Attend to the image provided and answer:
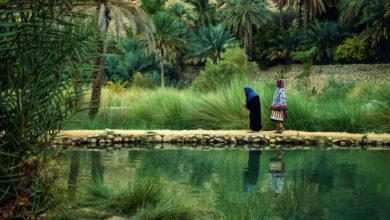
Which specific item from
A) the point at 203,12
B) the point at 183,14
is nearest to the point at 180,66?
the point at 183,14

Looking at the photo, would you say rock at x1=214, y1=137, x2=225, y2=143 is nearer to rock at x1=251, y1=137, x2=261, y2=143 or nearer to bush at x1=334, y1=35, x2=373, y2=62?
rock at x1=251, y1=137, x2=261, y2=143

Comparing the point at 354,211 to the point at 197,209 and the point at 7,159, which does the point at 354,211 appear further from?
the point at 7,159

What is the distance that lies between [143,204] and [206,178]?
10.5ft

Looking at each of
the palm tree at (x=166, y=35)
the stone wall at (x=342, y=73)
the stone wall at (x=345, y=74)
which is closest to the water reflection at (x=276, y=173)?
the stone wall at (x=342, y=73)

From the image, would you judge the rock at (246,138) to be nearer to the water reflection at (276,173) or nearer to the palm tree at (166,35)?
the water reflection at (276,173)

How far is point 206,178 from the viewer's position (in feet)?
30.8

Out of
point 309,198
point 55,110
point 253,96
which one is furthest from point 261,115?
point 55,110

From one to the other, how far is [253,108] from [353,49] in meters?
23.5

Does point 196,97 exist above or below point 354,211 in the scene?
above

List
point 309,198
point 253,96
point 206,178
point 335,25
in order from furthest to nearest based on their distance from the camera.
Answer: point 335,25, point 253,96, point 206,178, point 309,198

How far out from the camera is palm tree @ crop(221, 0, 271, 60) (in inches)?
1748

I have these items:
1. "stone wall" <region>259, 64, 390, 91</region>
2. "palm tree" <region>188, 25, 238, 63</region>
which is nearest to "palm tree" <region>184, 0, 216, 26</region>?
"palm tree" <region>188, 25, 238, 63</region>

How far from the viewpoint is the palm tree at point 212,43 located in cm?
4281

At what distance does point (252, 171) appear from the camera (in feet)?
33.7
